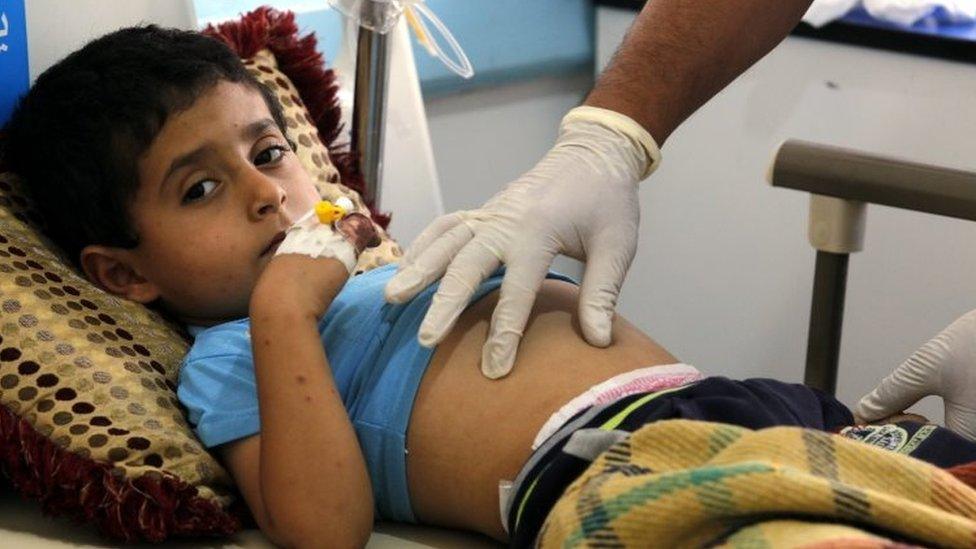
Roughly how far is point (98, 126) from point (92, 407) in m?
0.31

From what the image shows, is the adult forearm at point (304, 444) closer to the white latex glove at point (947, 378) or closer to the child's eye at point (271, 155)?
the child's eye at point (271, 155)

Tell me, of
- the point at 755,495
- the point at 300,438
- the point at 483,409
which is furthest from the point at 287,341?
the point at 755,495

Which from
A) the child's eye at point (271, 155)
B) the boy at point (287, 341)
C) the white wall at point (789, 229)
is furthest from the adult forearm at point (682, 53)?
the white wall at point (789, 229)

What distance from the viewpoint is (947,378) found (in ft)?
4.77

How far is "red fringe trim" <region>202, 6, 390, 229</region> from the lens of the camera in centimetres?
179

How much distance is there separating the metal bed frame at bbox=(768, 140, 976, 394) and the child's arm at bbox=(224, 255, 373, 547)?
654 mm

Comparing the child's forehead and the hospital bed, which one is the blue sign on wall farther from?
the hospital bed

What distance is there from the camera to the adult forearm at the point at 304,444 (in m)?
1.26

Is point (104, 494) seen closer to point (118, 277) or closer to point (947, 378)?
point (118, 277)

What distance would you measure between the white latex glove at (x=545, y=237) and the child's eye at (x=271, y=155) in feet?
0.64

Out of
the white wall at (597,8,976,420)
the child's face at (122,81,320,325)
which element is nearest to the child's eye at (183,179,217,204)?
the child's face at (122,81,320,325)

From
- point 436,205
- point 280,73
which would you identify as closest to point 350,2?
point 280,73

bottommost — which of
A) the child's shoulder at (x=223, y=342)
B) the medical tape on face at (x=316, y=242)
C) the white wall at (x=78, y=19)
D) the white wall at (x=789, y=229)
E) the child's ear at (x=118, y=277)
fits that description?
the white wall at (x=789, y=229)

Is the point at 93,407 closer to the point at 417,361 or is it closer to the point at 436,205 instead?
the point at 417,361
